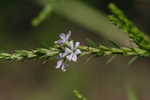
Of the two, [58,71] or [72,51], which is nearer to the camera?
[72,51]

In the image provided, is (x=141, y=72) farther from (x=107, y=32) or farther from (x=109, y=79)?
(x=107, y=32)

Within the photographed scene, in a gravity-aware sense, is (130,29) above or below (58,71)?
A: below

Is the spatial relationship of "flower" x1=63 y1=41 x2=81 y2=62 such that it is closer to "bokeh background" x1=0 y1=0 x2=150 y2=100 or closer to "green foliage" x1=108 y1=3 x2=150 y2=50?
"green foliage" x1=108 y1=3 x2=150 y2=50

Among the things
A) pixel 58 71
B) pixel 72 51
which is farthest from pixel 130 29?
pixel 58 71

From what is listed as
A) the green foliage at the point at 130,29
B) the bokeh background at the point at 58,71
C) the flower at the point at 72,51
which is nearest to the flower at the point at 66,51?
the flower at the point at 72,51

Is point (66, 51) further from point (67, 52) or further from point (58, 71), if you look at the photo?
point (58, 71)

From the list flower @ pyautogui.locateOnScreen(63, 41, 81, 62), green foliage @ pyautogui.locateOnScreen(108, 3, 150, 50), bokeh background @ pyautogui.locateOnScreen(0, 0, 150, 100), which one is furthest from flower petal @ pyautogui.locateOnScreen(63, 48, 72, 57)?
bokeh background @ pyautogui.locateOnScreen(0, 0, 150, 100)

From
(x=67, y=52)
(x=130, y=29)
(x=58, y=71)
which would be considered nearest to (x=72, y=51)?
Result: (x=67, y=52)

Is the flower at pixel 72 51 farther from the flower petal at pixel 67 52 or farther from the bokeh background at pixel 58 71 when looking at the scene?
the bokeh background at pixel 58 71
